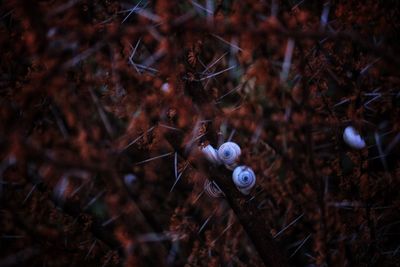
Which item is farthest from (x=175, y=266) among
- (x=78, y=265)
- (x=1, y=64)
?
(x=1, y=64)

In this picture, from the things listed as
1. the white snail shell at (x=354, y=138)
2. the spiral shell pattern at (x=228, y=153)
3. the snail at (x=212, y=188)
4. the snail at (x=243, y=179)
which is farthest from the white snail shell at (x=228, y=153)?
the white snail shell at (x=354, y=138)

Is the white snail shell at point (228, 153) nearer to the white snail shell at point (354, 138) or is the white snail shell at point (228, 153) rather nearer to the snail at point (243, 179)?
the snail at point (243, 179)

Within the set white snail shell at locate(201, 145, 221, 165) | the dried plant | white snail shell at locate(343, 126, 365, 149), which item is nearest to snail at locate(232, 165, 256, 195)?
the dried plant

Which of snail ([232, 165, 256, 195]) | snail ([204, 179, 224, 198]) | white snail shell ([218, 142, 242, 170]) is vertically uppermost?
white snail shell ([218, 142, 242, 170])

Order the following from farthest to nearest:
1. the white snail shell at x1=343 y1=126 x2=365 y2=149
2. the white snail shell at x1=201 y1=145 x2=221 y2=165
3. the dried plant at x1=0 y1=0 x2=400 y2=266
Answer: the white snail shell at x1=343 y1=126 x2=365 y2=149 < the white snail shell at x1=201 y1=145 x2=221 y2=165 < the dried plant at x1=0 y1=0 x2=400 y2=266

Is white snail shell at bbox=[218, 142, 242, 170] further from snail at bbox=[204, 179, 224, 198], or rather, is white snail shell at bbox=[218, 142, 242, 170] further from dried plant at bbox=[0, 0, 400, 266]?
snail at bbox=[204, 179, 224, 198]

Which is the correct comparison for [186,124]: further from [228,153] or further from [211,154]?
[228,153]

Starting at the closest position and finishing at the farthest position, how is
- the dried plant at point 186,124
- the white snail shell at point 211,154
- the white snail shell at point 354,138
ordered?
the dried plant at point 186,124 < the white snail shell at point 211,154 < the white snail shell at point 354,138

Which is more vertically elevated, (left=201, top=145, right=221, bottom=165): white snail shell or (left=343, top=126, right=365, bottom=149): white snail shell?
(left=201, top=145, right=221, bottom=165): white snail shell

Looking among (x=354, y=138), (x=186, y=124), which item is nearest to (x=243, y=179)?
(x=186, y=124)

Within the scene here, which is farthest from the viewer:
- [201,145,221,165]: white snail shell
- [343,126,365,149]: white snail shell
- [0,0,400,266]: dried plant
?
[343,126,365,149]: white snail shell
